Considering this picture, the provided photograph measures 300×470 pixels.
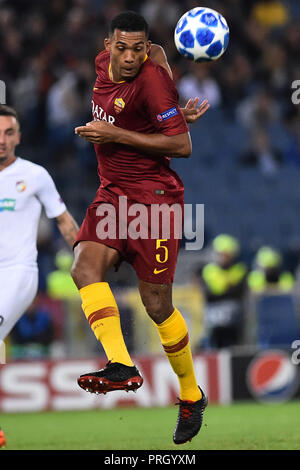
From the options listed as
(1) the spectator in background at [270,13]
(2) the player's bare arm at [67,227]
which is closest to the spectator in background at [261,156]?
(1) the spectator in background at [270,13]

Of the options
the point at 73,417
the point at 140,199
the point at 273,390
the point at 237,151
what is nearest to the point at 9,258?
the point at 140,199

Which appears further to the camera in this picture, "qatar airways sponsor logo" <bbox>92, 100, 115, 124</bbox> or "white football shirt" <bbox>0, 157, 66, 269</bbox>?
"white football shirt" <bbox>0, 157, 66, 269</bbox>

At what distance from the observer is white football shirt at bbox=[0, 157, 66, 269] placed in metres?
7.56

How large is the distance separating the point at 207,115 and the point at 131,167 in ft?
38.2

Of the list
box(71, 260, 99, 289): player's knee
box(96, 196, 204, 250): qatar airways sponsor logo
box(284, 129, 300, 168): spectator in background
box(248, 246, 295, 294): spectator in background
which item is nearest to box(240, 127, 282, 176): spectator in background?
box(284, 129, 300, 168): spectator in background

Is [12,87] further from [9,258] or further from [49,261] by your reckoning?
[9,258]

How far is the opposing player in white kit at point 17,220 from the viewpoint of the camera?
752 cm

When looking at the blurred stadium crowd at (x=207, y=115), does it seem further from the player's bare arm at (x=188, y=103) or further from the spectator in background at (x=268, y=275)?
the player's bare arm at (x=188, y=103)

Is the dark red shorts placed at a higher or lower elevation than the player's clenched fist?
lower

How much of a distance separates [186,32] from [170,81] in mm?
588

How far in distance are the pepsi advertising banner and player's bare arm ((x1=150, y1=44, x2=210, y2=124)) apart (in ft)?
21.2

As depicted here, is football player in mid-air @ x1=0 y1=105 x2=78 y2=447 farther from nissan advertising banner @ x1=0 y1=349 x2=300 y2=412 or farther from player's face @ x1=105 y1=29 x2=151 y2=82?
nissan advertising banner @ x1=0 y1=349 x2=300 y2=412

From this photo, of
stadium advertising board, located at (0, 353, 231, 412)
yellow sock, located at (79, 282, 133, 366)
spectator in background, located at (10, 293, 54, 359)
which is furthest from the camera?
spectator in background, located at (10, 293, 54, 359)

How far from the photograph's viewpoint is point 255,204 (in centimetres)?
1722
